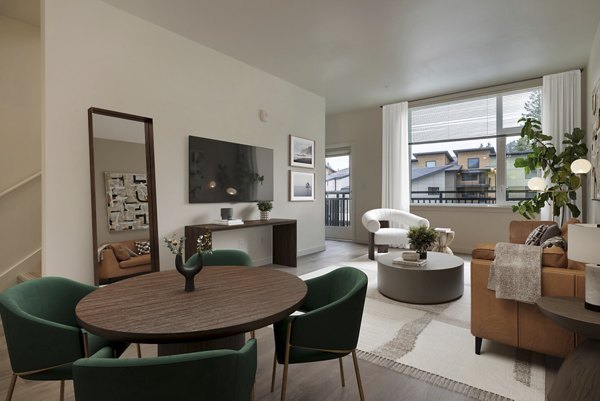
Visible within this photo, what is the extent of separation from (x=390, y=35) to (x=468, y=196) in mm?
3500

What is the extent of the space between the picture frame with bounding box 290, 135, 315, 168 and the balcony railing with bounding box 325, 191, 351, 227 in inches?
80.1

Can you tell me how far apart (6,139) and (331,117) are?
5.76 metres

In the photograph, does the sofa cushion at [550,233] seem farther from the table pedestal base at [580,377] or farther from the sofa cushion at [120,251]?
the sofa cushion at [120,251]

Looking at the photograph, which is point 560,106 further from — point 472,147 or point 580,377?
point 580,377

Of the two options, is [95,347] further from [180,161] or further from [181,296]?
[180,161]

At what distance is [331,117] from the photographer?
7.64 meters

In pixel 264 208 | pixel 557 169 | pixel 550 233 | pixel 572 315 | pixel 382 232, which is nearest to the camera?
pixel 572 315

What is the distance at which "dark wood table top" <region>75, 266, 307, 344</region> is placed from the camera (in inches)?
43.9

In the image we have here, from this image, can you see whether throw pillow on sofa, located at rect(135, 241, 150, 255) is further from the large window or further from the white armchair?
the large window

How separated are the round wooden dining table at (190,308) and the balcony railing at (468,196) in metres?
5.23

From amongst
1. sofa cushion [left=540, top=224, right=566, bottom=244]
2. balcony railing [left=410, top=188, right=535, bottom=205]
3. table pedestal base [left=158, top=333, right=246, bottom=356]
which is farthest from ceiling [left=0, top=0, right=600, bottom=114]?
table pedestal base [left=158, top=333, right=246, bottom=356]

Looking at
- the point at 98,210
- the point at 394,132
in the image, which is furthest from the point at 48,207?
the point at 394,132

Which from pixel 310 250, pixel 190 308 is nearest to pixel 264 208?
pixel 310 250

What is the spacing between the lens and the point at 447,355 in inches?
88.7
